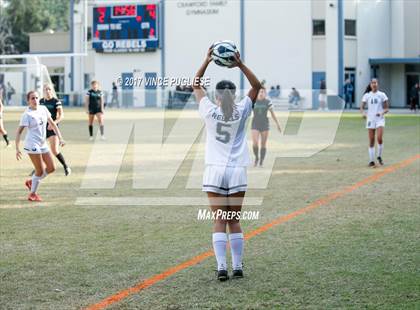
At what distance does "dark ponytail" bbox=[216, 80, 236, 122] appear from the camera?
290 inches

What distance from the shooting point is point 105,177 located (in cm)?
1631

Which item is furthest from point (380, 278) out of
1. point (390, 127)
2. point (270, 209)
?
point (390, 127)

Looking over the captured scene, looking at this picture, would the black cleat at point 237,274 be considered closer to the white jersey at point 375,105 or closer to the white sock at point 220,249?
the white sock at point 220,249

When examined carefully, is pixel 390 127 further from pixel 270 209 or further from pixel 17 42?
pixel 17 42

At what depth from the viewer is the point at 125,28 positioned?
57812 millimetres

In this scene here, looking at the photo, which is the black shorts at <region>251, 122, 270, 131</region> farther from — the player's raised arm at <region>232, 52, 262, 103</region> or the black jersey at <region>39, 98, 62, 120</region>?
the player's raised arm at <region>232, 52, 262, 103</region>

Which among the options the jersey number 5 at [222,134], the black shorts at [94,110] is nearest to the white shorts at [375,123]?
the jersey number 5 at [222,134]

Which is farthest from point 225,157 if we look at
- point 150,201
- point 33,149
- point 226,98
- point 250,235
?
point 33,149

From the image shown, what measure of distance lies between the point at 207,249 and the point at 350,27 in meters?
49.8

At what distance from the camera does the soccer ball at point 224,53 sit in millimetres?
7145

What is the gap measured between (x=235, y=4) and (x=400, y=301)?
52608 millimetres

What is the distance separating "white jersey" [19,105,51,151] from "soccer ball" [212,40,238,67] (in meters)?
6.45

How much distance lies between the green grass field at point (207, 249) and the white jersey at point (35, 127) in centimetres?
98

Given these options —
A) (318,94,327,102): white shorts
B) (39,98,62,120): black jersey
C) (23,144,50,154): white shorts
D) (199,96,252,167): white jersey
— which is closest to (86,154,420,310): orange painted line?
A: (199,96,252,167): white jersey
